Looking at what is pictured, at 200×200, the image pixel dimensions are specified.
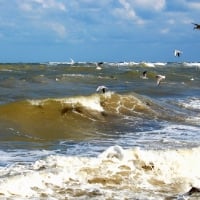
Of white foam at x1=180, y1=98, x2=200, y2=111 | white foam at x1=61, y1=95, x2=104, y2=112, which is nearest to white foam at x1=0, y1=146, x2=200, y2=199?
white foam at x1=61, y1=95, x2=104, y2=112

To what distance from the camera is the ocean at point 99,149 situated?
25.1ft

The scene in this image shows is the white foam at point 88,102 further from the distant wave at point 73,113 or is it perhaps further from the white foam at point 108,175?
the white foam at point 108,175

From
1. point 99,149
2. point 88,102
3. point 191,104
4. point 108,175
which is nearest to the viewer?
point 108,175

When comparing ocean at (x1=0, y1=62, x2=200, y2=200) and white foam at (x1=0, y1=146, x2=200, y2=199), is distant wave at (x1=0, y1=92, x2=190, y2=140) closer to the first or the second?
ocean at (x1=0, y1=62, x2=200, y2=200)

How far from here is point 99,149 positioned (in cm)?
1083

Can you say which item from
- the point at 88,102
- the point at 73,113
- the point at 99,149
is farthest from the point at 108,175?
the point at 88,102

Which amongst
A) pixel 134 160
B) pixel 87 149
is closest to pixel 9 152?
pixel 87 149

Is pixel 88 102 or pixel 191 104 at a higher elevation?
pixel 88 102

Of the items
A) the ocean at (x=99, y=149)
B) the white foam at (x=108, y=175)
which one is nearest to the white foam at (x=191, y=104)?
the ocean at (x=99, y=149)

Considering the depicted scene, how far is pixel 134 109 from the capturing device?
18.2 m

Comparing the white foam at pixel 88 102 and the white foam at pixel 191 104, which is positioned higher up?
the white foam at pixel 88 102

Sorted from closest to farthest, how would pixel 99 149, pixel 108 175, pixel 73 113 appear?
pixel 108 175, pixel 99 149, pixel 73 113

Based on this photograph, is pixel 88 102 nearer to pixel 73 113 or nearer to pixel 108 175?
pixel 73 113

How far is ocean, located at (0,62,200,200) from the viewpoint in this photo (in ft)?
25.1
